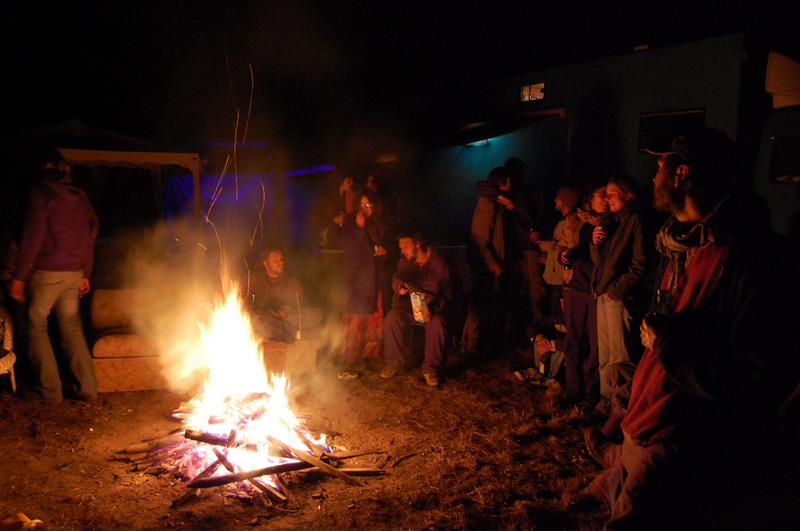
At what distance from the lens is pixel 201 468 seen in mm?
4207

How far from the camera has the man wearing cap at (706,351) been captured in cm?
231

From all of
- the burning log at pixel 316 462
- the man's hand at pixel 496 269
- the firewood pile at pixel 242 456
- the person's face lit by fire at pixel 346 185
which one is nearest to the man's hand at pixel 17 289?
the firewood pile at pixel 242 456

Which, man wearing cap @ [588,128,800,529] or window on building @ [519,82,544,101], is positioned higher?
window on building @ [519,82,544,101]

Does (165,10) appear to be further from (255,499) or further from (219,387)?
(255,499)

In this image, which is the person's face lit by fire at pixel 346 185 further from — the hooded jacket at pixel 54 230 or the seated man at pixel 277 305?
the hooded jacket at pixel 54 230

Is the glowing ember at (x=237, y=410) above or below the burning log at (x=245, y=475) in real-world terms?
above

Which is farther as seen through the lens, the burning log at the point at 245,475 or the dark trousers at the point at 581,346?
the dark trousers at the point at 581,346

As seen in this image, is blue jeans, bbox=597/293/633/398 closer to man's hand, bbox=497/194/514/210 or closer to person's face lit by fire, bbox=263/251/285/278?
man's hand, bbox=497/194/514/210

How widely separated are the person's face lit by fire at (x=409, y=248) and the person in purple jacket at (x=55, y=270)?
3391mm

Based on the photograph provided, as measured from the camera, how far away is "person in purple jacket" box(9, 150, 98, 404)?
511 cm

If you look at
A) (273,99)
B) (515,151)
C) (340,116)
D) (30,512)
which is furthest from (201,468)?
(273,99)

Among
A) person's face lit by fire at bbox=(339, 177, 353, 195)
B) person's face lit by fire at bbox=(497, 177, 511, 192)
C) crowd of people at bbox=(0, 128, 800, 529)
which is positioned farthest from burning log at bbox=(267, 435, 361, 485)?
person's face lit by fire at bbox=(497, 177, 511, 192)

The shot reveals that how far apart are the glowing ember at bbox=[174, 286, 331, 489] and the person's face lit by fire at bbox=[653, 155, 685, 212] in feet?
10.2

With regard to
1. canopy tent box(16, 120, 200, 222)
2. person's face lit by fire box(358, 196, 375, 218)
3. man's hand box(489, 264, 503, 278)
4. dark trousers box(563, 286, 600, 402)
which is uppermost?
canopy tent box(16, 120, 200, 222)
